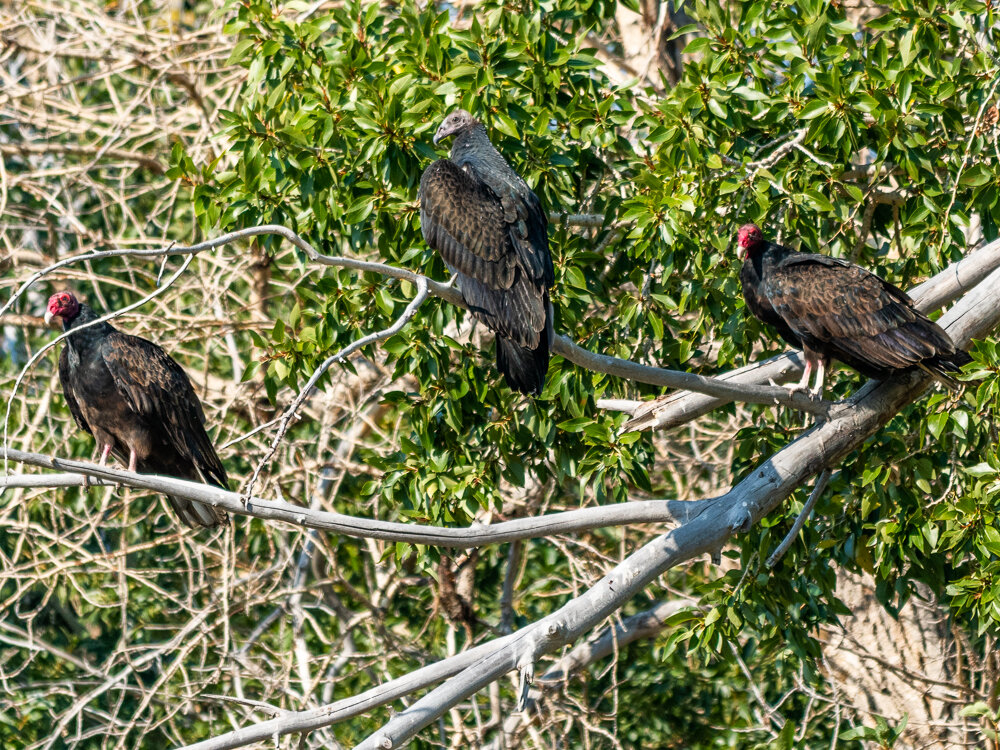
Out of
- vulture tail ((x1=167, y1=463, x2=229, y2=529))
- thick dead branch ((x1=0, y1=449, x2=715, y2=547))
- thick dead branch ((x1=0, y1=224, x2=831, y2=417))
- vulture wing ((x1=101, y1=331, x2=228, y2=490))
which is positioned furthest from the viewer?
vulture wing ((x1=101, y1=331, x2=228, y2=490))

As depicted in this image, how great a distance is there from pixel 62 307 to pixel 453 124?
160cm

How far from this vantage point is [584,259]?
3684mm

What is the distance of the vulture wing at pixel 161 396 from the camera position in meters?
3.91

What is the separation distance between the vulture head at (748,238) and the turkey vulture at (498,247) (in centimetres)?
66

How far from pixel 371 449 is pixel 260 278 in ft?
4.64

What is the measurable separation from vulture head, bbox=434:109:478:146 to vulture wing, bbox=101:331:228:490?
123 cm

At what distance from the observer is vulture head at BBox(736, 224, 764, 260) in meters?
3.68

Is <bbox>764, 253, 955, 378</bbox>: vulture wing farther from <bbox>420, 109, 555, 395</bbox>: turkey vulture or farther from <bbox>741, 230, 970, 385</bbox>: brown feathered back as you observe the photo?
<bbox>420, 109, 555, 395</bbox>: turkey vulture

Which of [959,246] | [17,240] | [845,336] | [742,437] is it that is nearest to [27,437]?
[17,240]

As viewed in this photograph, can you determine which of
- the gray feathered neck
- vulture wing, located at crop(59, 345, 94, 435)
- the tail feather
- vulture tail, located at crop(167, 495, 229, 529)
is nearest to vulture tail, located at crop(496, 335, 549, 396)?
the gray feathered neck

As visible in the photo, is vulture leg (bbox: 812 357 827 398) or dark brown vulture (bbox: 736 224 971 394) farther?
vulture leg (bbox: 812 357 827 398)

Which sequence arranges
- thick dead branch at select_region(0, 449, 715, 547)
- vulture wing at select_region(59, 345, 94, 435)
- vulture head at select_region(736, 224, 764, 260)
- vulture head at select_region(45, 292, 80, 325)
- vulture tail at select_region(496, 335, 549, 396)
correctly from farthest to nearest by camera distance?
vulture head at select_region(45, 292, 80, 325)
vulture wing at select_region(59, 345, 94, 435)
vulture head at select_region(736, 224, 764, 260)
vulture tail at select_region(496, 335, 549, 396)
thick dead branch at select_region(0, 449, 715, 547)

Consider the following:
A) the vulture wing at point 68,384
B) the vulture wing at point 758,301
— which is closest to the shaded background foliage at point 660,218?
the vulture wing at point 758,301

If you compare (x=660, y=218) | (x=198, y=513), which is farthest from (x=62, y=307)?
(x=660, y=218)
